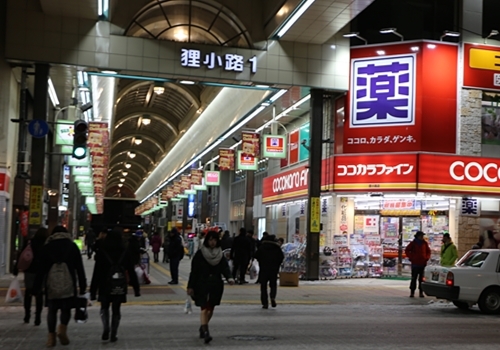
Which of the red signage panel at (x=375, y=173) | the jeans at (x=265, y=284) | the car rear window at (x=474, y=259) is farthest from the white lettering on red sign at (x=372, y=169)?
the jeans at (x=265, y=284)

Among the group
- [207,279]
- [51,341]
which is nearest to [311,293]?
[207,279]

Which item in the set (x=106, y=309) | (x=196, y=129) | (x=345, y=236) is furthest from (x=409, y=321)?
(x=196, y=129)

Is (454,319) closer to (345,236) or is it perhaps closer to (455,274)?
(455,274)

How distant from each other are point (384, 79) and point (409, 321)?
518 inches

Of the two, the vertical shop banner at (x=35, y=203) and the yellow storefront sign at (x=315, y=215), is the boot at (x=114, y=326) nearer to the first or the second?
the vertical shop banner at (x=35, y=203)

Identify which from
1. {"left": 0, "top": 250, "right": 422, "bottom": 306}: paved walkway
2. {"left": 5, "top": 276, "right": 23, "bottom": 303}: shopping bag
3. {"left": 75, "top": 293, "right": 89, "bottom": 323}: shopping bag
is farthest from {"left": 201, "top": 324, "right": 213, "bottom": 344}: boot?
{"left": 0, "top": 250, "right": 422, "bottom": 306}: paved walkway

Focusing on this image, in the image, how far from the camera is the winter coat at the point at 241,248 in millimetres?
22750

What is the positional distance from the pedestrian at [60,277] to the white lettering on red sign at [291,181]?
17.8 m

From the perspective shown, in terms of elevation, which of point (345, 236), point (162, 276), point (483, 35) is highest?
point (483, 35)

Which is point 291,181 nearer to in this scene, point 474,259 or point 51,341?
point 474,259

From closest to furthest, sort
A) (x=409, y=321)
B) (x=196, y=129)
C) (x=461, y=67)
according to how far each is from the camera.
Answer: (x=409, y=321) < (x=461, y=67) < (x=196, y=129)

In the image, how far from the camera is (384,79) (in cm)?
2588

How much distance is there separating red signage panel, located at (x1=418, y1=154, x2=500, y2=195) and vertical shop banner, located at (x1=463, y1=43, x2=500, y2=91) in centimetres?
276

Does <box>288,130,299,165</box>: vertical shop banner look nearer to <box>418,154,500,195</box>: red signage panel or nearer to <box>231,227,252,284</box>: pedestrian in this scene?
<box>418,154,500,195</box>: red signage panel
